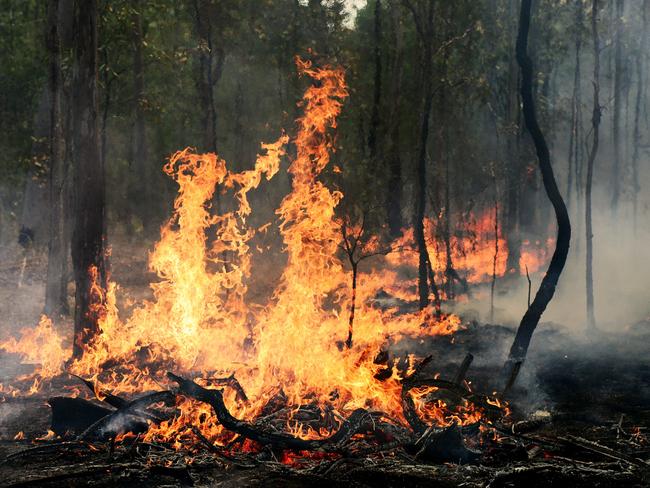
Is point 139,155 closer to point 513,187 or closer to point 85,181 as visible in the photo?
point 513,187

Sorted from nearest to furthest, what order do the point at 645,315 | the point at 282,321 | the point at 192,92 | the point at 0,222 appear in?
the point at 282,321 < the point at 645,315 < the point at 0,222 < the point at 192,92

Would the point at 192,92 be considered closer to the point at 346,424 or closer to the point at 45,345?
the point at 45,345

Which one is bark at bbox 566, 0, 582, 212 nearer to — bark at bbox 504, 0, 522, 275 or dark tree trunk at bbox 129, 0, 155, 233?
bark at bbox 504, 0, 522, 275

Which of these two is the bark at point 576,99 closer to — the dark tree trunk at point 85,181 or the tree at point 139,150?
the tree at point 139,150

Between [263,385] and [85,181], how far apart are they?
5656 millimetres

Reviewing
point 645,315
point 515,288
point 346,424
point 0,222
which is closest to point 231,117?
point 0,222

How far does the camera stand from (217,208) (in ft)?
77.4

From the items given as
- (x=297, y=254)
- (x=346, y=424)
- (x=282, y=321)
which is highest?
(x=297, y=254)

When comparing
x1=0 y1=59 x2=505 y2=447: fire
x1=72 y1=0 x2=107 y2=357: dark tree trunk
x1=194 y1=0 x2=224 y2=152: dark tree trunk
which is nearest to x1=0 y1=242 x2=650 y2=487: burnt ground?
x1=0 y1=59 x2=505 y2=447: fire

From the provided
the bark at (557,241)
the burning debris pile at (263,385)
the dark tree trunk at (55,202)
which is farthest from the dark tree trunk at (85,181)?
the bark at (557,241)

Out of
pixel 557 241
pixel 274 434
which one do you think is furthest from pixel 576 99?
pixel 274 434

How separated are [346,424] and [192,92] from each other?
32.8m

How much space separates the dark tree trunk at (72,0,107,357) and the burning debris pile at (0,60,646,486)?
187 mm

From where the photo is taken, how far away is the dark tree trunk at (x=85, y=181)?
13805mm
